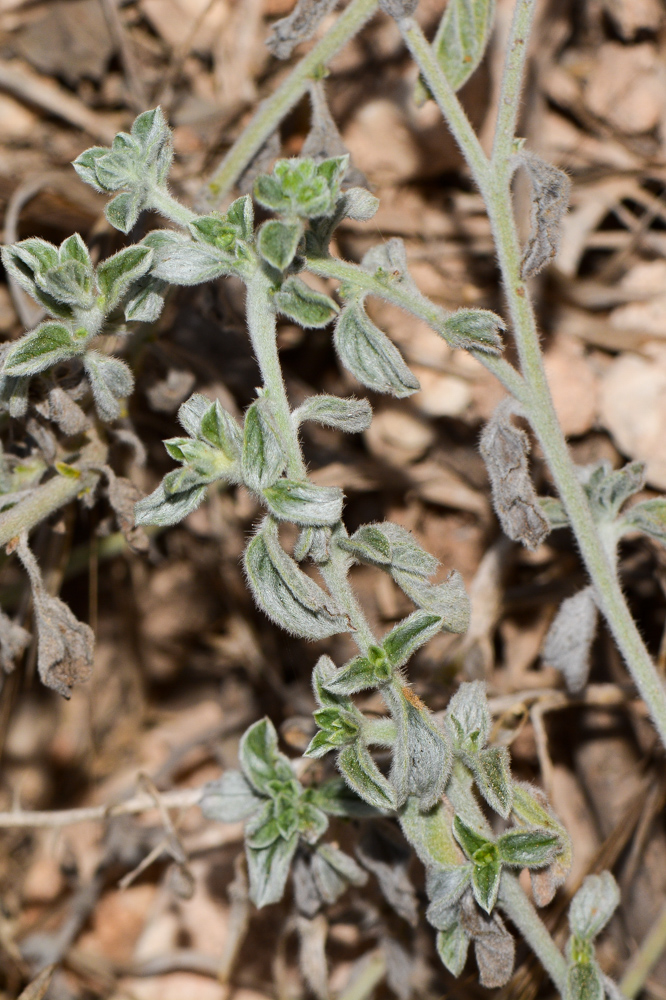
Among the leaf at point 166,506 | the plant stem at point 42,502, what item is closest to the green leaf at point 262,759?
the leaf at point 166,506

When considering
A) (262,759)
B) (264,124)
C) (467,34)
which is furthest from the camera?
(264,124)

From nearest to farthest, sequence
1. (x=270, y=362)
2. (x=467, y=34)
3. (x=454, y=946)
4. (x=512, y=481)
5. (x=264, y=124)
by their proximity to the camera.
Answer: (x=270, y=362) < (x=454, y=946) < (x=512, y=481) < (x=467, y=34) < (x=264, y=124)

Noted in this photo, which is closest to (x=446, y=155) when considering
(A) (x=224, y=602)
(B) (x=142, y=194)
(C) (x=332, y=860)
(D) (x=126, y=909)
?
(B) (x=142, y=194)

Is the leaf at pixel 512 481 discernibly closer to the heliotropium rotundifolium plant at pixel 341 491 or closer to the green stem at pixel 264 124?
the heliotropium rotundifolium plant at pixel 341 491

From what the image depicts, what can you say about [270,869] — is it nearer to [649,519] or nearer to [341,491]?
[341,491]

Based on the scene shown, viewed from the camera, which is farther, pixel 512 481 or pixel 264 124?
pixel 264 124

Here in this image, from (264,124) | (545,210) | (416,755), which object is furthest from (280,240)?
(416,755)

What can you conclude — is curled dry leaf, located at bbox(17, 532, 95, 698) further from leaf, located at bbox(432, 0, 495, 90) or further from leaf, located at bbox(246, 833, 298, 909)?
leaf, located at bbox(432, 0, 495, 90)
